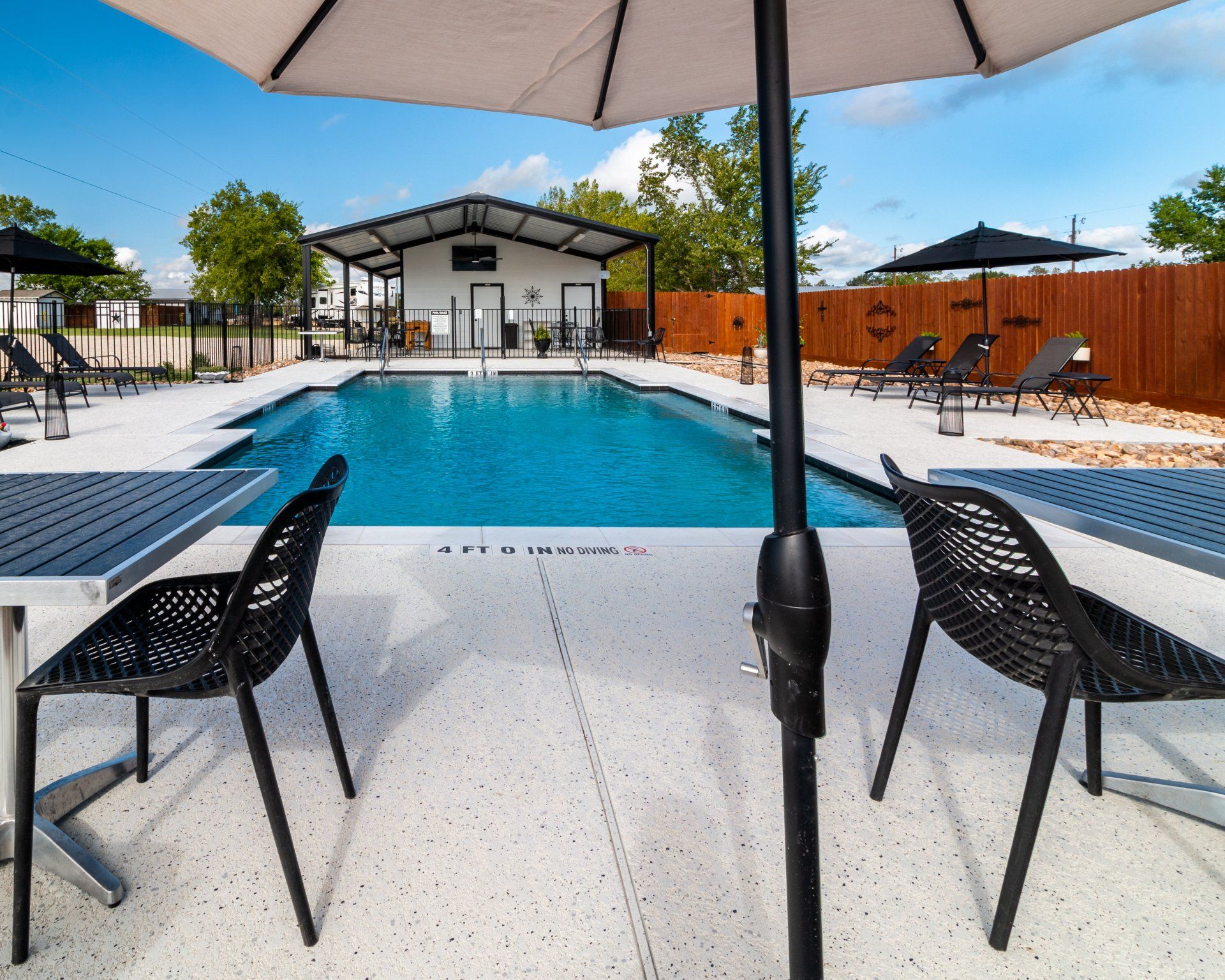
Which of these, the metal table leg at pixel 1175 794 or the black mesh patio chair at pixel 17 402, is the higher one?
the black mesh patio chair at pixel 17 402

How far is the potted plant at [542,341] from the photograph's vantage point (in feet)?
68.5

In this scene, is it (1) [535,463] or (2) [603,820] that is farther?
(1) [535,463]

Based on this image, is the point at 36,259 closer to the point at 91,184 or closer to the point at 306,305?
the point at 306,305

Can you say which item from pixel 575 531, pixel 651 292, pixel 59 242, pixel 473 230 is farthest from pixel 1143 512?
pixel 59 242

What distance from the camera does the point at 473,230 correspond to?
2280cm

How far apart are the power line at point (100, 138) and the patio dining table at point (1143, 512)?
2311 inches

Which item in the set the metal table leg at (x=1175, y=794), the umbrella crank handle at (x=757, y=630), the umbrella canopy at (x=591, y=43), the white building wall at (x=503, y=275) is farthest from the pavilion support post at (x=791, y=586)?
the white building wall at (x=503, y=275)

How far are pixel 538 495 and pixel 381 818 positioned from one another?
181 inches

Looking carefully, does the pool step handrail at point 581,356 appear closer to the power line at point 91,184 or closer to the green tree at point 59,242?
the green tree at point 59,242

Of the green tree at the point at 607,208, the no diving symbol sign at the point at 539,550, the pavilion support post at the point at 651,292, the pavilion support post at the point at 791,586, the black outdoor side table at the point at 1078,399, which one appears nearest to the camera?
the pavilion support post at the point at 791,586

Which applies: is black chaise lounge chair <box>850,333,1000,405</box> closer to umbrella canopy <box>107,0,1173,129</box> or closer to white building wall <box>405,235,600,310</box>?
umbrella canopy <box>107,0,1173,129</box>

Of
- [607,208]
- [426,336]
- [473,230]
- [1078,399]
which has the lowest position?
[1078,399]

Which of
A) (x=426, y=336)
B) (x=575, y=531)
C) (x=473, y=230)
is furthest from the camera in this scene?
(x=426, y=336)

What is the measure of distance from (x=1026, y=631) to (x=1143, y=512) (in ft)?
2.38
